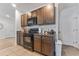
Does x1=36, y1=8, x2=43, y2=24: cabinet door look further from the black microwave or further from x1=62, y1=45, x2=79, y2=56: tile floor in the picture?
x1=62, y1=45, x2=79, y2=56: tile floor

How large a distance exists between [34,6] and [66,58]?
872 millimetres

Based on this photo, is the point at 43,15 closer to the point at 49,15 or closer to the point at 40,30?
the point at 49,15

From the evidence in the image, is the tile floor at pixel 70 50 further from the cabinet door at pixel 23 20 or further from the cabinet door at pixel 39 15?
the cabinet door at pixel 23 20

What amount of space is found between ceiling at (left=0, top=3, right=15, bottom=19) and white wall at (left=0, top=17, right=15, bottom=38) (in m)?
0.05

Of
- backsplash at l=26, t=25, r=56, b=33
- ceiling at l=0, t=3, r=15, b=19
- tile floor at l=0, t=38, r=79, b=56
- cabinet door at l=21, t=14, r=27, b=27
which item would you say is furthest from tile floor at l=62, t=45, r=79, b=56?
ceiling at l=0, t=3, r=15, b=19

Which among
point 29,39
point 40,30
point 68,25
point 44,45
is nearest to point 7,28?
point 29,39

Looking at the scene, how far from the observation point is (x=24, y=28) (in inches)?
55.2

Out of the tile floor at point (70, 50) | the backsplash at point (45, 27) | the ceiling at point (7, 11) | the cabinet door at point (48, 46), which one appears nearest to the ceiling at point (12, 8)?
the ceiling at point (7, 11)

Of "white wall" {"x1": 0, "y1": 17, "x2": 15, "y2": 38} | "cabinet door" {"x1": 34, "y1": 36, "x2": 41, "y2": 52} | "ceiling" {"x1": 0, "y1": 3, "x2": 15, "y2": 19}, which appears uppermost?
"ceiling" {"x1": 0, "y1": 3, "x2": 15, "y2": 19}

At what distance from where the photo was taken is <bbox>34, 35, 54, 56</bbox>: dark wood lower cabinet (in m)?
1.37

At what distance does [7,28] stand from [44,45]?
22.6 inches

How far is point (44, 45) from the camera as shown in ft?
4.54

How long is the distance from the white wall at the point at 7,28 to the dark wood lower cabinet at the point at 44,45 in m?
0.34

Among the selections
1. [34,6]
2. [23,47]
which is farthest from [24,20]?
[23,47]
